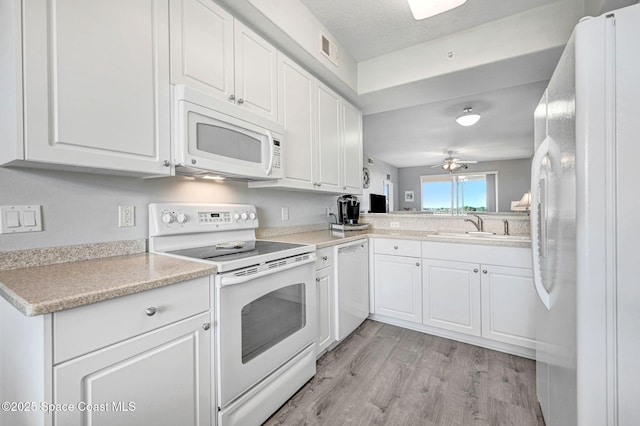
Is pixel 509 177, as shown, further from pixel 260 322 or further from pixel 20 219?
pixel 20 219

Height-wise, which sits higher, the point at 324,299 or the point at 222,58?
the point at 222,58

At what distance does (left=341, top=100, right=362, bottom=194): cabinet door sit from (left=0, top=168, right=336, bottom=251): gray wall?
1.40m

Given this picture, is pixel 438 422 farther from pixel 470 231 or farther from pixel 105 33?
pixel 105 33

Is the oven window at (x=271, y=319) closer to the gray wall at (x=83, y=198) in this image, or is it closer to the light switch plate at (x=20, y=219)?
the gray wall at (x=83, y=198)

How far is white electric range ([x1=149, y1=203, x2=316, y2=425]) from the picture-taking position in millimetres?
1214

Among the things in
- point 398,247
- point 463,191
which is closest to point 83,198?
point 398,247

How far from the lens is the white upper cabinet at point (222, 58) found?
4.45 ft

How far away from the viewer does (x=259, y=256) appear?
4.50ft

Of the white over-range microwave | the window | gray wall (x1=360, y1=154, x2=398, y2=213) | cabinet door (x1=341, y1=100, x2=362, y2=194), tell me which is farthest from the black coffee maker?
the window

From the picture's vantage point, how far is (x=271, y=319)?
148cm

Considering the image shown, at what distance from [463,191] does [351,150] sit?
6.37 meters

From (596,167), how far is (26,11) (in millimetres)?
1794

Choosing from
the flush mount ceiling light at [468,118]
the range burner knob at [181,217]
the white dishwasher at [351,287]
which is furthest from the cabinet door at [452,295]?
the flush mount ceiling light at [468,118]

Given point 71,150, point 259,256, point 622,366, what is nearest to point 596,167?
point 622,366
